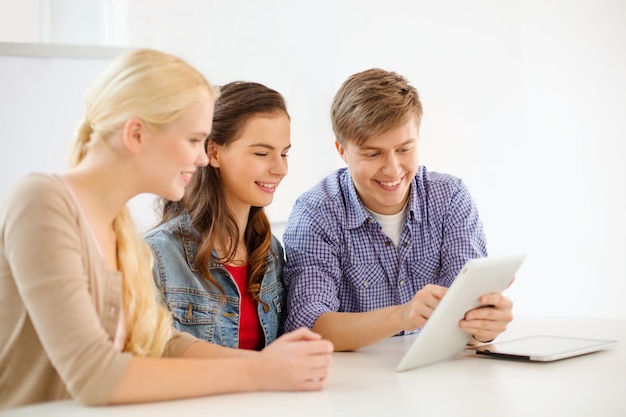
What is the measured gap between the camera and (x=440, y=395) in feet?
4.04

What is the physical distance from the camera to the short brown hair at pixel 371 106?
199 cm

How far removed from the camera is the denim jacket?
1725 millimetres

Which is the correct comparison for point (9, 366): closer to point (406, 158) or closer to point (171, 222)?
point (171, 222)

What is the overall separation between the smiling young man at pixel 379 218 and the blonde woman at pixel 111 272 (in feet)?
2.23

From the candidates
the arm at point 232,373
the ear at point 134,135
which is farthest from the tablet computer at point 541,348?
the ear at point 134,135

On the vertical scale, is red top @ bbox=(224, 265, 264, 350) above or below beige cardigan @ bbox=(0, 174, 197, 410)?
below

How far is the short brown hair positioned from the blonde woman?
75 centimetres

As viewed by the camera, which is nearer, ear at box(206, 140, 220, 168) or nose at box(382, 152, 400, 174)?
ear at box(206, 140, 220, 168)

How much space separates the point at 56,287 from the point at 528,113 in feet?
10.4

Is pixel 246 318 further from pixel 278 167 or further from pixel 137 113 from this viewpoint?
pixel 137 113

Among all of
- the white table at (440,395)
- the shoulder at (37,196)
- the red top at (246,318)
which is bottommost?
the red top at (246,318)

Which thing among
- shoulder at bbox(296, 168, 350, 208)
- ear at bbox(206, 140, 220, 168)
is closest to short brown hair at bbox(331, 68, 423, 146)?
shoulder at bbox(296, 168, 350, 208)

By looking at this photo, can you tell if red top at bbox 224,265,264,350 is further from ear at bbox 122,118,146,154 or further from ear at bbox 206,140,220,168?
ear at bbox 122,118,146,154

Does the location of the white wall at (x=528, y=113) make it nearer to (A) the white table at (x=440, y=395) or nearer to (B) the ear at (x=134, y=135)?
(A) the white table at (x=440, y=395)
